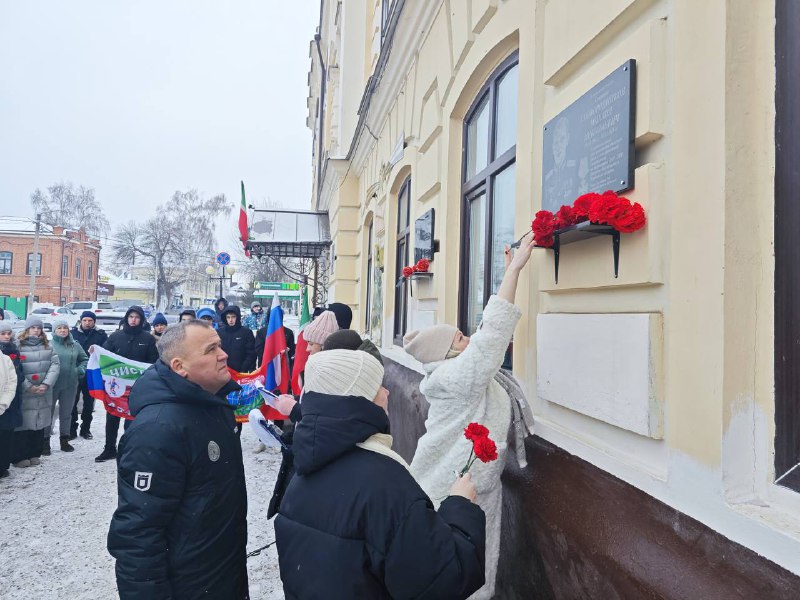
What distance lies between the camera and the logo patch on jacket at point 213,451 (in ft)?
7.12

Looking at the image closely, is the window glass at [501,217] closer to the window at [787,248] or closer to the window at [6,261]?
the window at [787,248]

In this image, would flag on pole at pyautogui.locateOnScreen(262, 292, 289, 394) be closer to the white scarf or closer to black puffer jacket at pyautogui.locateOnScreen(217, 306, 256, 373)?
black puffer jacket at pyautogui.locateOnScreen(217, 306, 256, 373)

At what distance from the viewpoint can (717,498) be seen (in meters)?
1.60

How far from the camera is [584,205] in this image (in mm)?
A: 2086

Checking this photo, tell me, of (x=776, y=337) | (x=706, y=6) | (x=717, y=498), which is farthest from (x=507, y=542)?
(x=706, y=6)

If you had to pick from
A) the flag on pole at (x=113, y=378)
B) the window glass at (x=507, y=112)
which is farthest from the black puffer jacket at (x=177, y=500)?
the flag on pole at (x=113, y=378)

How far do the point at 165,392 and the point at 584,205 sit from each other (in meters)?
1.76

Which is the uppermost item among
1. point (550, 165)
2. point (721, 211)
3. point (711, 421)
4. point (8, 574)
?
point (550, 165)

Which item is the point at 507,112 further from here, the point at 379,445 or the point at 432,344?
the point at 379,445

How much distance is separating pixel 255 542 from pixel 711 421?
3551 millimetres

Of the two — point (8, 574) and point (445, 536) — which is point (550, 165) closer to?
point (445, 536)

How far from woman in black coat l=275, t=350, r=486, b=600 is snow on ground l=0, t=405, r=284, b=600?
2.31 metres

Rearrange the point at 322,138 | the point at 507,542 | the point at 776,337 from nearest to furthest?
the point at 776,337
the point at 507,542
the point at 322,138

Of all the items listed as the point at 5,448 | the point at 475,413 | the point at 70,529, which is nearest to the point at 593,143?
the point at 475,413
